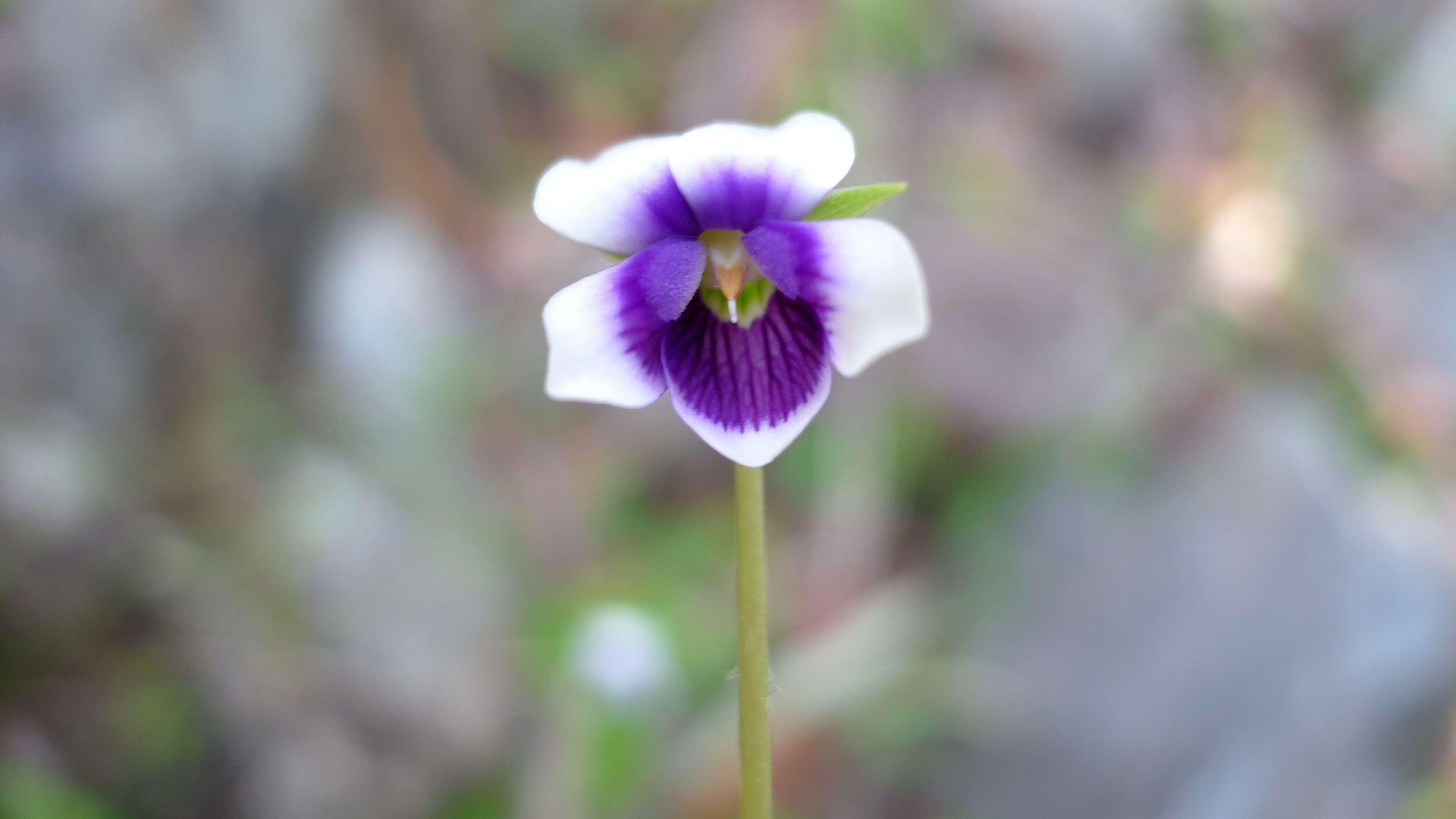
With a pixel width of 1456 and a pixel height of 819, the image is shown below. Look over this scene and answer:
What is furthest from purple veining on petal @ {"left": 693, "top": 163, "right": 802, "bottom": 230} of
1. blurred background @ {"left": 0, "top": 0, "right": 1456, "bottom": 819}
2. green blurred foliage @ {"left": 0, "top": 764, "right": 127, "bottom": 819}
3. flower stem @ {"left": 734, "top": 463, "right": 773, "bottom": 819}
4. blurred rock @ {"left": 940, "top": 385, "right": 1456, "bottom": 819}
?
blurred rock @ {"left": 940, "top": 385, "right": 1456, "bottom": 819}

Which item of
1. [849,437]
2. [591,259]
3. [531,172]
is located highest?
[531,172]

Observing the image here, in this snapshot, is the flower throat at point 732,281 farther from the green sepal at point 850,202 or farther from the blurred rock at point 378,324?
the blurred rock at point 378,324

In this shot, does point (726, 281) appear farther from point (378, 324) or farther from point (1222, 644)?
point (378, 324)

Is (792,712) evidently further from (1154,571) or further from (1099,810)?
(1154,571)

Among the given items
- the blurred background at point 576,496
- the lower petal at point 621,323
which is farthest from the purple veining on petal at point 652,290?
the blurred background at point 576,496

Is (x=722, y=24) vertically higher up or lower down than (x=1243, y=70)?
lower down

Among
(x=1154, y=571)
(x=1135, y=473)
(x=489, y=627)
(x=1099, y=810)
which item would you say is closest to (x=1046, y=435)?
(x=1135, y=473)
